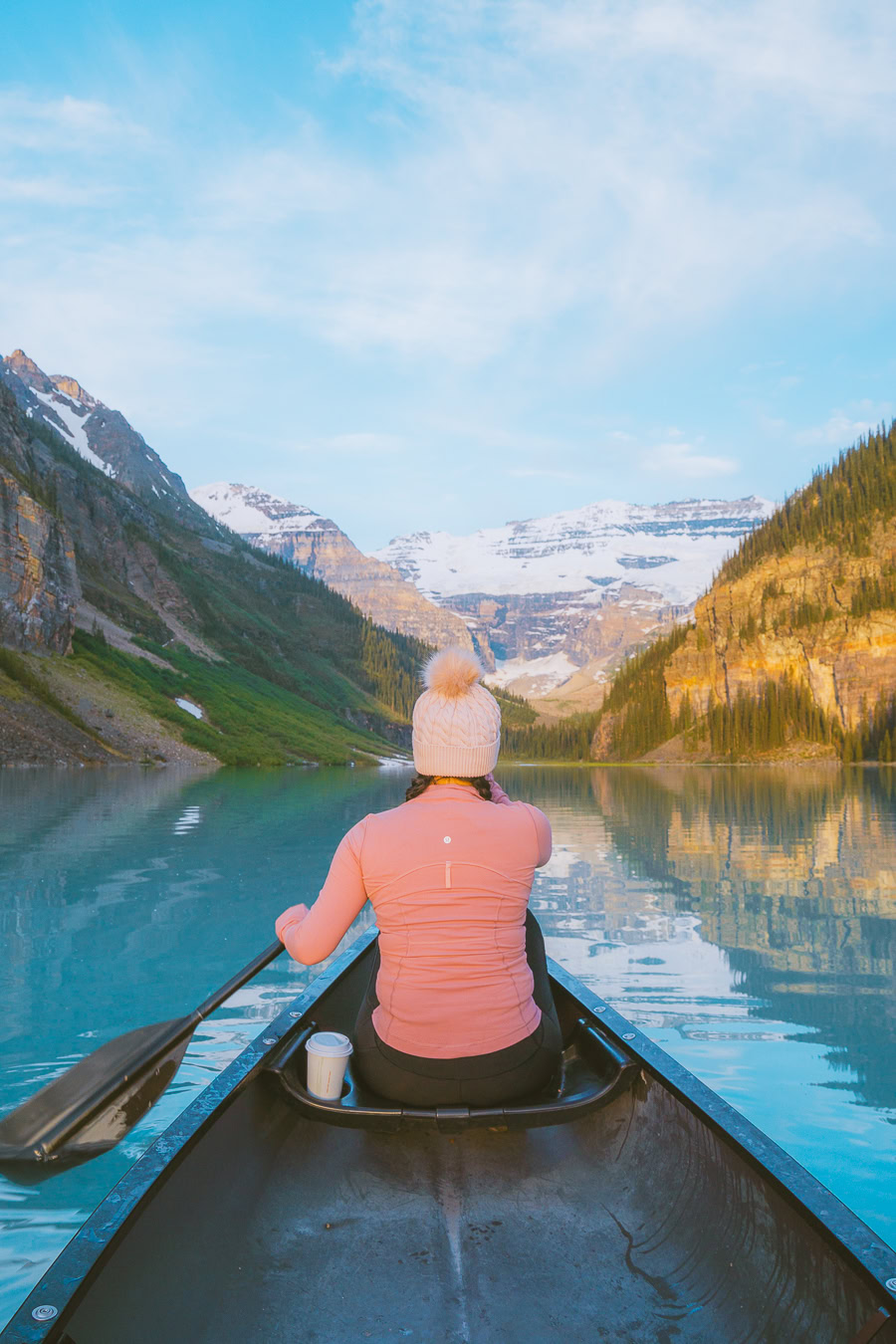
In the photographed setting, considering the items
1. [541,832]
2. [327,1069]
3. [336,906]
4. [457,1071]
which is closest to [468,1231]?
[457,1071]

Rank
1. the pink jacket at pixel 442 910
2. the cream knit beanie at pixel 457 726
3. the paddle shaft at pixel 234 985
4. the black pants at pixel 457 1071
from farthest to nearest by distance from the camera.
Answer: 1. the paddle shaft at pixel 234 985
2. the cream knit beanie at pixel 457 726
3. the black pants at pixel 457 1071
4. the pink jacket at pixel 442 910

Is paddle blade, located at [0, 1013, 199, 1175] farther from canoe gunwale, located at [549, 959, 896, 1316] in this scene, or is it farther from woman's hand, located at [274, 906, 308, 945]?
canoe gunwale, located at [549, 959, 896, 1316]

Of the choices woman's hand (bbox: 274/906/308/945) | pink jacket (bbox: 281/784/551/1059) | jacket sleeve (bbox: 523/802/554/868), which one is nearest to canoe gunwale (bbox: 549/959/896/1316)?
pink jacket (bbox: 281/784/551/1059)

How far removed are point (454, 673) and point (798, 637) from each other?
14109cm

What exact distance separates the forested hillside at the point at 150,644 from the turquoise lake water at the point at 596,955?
1607 inches

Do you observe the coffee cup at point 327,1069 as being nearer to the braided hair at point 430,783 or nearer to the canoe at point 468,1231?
the canoe at point 468,1231

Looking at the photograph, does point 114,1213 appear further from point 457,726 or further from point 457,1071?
point 457,726

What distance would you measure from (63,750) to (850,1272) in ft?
199

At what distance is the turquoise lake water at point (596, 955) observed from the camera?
20.9 ft

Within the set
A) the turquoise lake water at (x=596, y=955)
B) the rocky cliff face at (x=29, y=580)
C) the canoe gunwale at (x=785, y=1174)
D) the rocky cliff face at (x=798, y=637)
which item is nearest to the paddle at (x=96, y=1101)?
the turquoise lake water at (x=596, y=955)

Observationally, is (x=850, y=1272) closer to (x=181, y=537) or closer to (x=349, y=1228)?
(x=349, y=1228)

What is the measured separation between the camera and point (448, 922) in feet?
14.1

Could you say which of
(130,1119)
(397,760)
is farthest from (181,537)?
(130,1119)

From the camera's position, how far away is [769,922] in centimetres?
1334
